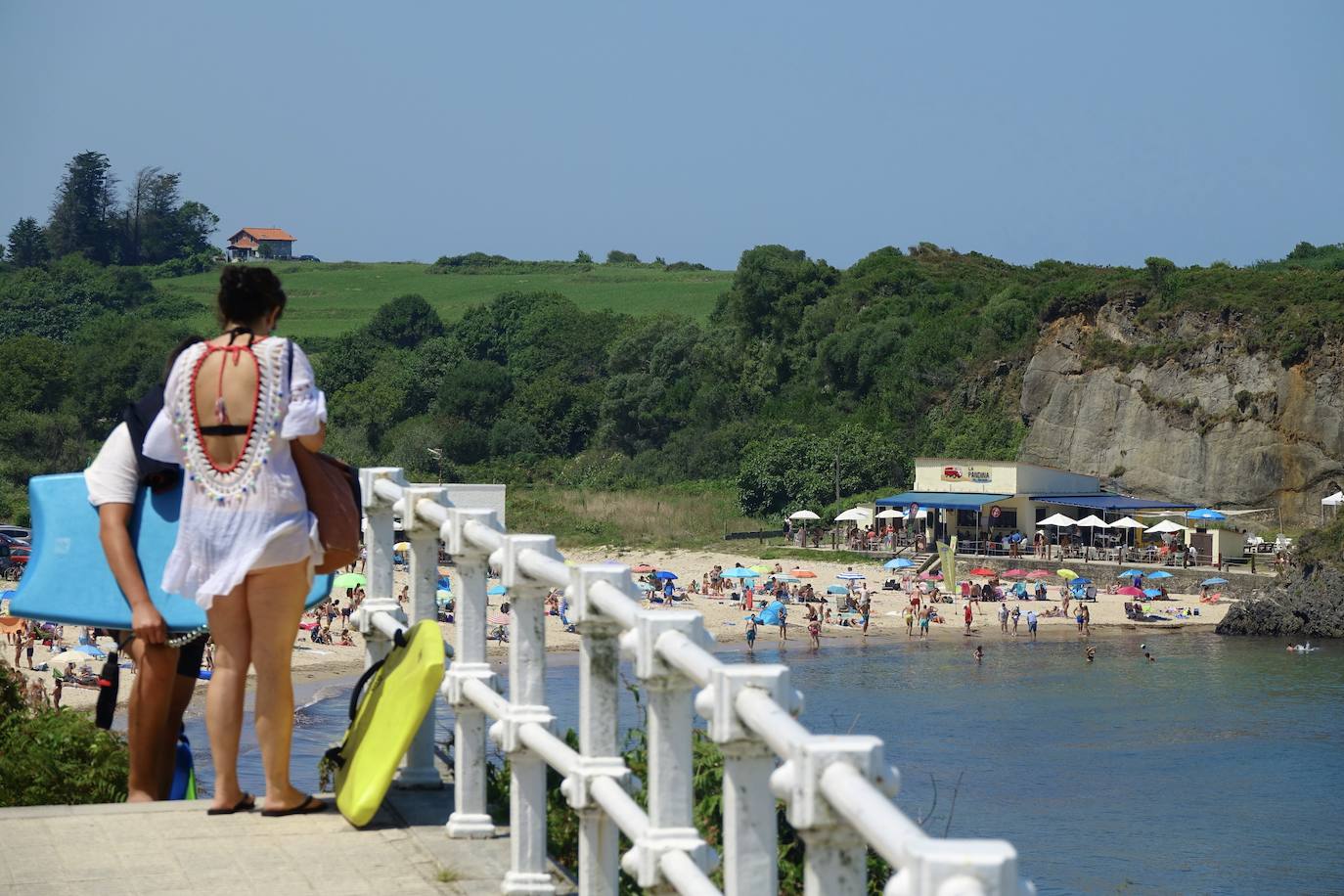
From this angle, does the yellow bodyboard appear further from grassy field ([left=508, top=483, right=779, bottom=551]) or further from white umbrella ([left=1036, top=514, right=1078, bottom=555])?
grassy field ([left=508, top=483, right=779, bottom=551])

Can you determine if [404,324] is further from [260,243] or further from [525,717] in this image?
[525,717]

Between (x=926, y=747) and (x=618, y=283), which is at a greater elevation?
(x=618, y=283)

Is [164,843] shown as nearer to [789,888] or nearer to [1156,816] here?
[789,888]

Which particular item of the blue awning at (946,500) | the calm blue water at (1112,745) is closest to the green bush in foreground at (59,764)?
the calm blue water at (1112,745)

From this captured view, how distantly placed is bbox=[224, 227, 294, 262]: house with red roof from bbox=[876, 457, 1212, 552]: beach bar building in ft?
350

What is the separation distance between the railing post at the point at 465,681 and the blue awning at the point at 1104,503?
54.7m

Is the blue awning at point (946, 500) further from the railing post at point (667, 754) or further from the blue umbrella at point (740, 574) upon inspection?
the railing post at point (667, 754)

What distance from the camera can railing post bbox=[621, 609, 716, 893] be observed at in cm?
329

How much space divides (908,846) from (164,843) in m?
3.21

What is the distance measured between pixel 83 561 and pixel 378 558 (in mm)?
918

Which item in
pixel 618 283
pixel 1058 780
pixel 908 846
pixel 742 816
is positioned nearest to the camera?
pixel 908 846

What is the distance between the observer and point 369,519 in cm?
602

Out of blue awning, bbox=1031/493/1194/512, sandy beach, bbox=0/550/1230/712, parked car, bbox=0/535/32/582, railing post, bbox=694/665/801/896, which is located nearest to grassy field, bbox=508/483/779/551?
sandy beach, bbox=0/550/1230/712

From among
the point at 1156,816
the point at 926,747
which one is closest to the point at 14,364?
the point at 926,747
